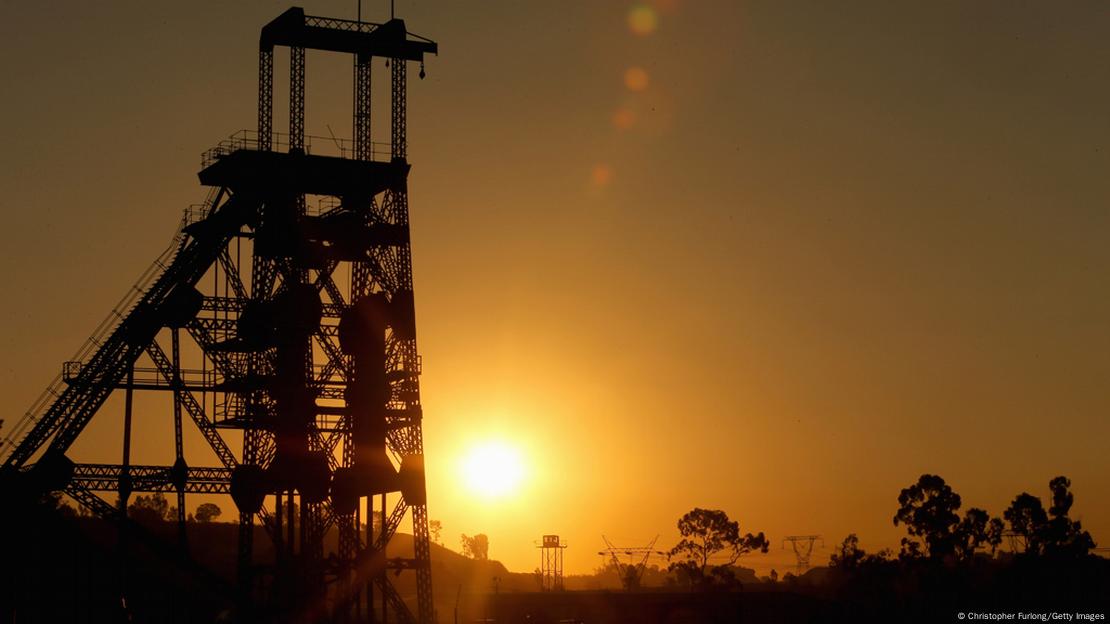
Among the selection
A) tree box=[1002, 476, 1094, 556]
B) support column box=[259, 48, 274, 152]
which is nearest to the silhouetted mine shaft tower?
support column box=[259, 48, 274, 152]

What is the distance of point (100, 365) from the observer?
257 ft

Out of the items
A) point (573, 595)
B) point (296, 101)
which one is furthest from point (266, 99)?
point (573, 595)

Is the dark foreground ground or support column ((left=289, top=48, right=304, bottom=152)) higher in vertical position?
support column ((left=289, top=48, right=304, bottom=152))

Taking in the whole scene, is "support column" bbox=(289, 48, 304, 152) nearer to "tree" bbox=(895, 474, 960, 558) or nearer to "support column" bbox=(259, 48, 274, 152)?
"support column" bbox=(259, 48, 274, 152)

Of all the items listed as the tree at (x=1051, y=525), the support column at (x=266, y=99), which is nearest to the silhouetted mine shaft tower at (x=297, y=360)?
the support column at (x=266, y=99)

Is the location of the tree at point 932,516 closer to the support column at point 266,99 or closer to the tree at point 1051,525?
the tree at point 1051,525

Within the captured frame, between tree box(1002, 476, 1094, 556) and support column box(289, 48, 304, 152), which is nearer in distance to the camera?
support column box(289, 48, 304, 152)

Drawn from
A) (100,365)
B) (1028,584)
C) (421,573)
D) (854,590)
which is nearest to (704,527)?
(854,590)

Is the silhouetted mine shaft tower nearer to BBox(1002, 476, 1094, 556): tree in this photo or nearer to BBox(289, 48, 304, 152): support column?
BBox(289, 48, 304, 152): support column

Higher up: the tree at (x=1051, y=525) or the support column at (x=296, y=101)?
the support column at (x=296, y=101)

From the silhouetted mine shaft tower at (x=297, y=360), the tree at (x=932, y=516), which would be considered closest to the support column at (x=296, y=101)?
the silhouetted mine shaft tower at (x=297, y=360)

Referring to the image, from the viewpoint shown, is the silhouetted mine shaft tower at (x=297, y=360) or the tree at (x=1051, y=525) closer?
the silhouetted mine shaft tower at (x=297, y=360)

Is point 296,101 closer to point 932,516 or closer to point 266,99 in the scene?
point 266,99

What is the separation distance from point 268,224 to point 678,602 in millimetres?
52610
